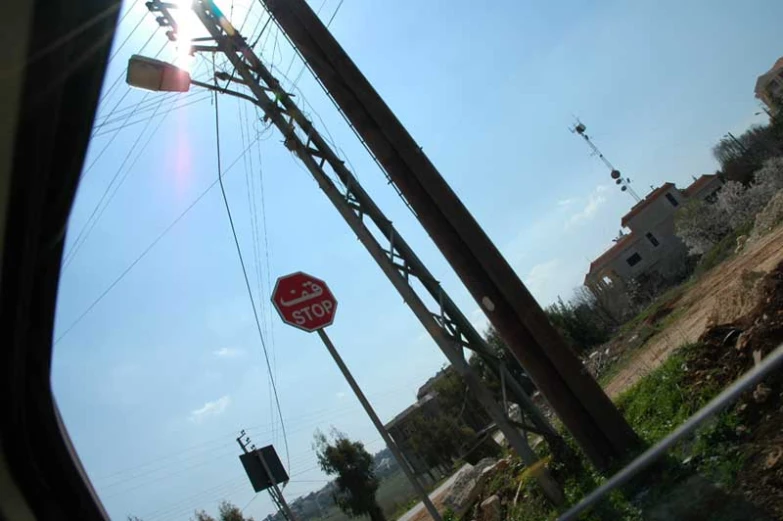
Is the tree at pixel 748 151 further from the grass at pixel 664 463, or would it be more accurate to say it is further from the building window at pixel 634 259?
the grass at pixel 664 463

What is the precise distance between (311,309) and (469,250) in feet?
6.67

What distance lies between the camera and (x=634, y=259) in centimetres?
4697

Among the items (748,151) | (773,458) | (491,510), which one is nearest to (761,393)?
(773,458)

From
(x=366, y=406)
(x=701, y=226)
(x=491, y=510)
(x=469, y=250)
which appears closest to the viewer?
(x=366, y=406)

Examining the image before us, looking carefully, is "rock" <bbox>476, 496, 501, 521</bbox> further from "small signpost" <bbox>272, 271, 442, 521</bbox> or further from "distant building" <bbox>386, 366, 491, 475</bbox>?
"distant building" <bbox>386, 366, 491, 475</bbox>

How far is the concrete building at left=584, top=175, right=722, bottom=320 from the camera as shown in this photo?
144 feet

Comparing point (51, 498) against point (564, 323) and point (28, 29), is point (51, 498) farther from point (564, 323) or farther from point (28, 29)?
point (564, 323)

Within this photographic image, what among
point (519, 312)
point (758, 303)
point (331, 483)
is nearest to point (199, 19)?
point (519, 312)

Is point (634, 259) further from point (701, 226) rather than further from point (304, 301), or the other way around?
point (304, 301)

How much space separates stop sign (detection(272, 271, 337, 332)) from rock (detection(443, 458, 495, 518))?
5.41 meters

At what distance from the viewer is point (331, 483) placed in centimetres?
3422

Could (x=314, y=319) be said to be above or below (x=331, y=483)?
above

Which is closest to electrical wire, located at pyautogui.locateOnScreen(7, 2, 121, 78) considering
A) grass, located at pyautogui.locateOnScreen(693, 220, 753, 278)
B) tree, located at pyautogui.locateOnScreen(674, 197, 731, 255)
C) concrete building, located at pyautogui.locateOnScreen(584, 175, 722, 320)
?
grass, located at pyautogui.locateOnScreen(693, 220, 753, 278)

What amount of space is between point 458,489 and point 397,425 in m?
41.7
